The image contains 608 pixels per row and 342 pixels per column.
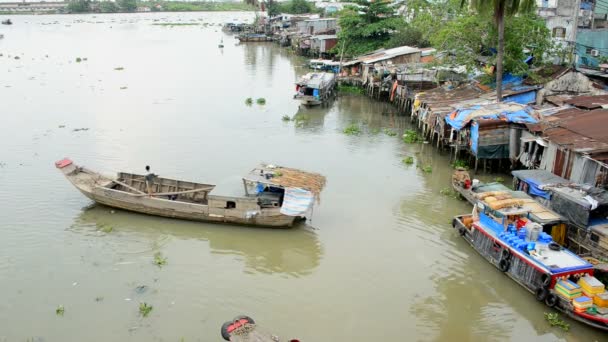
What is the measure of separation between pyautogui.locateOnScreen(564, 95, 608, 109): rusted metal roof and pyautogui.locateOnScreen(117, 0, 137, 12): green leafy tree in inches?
6089

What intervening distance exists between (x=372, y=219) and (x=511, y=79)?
15.0 m

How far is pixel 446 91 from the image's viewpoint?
28.8 metres

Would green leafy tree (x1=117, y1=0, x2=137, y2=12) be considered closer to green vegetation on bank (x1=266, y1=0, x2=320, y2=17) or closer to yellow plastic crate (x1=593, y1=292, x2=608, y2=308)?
green vegetation on bank (x1=266, y1=0, x2=320, y2=17)

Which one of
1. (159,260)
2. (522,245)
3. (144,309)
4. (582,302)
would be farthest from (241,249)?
(582,302)

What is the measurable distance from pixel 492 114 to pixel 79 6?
153 meters

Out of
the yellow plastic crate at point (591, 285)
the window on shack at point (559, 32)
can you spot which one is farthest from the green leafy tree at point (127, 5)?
the yellow plastic crate at point (591, 285)

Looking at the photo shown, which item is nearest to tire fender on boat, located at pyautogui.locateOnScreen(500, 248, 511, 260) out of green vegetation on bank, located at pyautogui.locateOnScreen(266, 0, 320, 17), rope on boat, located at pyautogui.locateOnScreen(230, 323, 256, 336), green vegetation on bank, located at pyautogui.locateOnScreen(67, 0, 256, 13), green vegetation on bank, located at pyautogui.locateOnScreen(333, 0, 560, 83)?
rope on boat, located at pyautogui.locateOnScreen(230, 323, 256, 336)

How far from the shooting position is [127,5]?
153m

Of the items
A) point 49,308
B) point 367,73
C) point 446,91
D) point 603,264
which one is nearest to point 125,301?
point 49,308

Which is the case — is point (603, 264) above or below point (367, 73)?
below

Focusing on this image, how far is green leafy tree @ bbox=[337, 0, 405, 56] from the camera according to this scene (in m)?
46.0

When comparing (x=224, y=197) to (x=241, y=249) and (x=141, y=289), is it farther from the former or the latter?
(x=141, y=289)

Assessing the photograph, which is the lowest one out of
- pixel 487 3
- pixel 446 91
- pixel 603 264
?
pixel 603 264

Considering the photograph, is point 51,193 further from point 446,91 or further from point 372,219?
point 446,91
